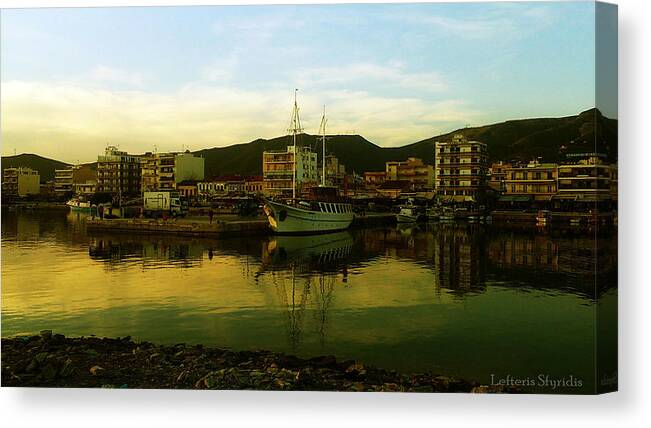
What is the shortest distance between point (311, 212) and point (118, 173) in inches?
77.9

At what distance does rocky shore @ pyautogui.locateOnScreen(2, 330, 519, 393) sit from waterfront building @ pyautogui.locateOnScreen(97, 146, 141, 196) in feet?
5.33

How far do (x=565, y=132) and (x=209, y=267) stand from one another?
3.51 metres

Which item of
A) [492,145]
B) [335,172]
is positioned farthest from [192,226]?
[492,145]

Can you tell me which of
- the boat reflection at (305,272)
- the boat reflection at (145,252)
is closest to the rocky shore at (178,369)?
the boat reflection at (305,272)

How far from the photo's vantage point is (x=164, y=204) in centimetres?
680

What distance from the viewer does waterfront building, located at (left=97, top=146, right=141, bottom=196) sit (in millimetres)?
6488

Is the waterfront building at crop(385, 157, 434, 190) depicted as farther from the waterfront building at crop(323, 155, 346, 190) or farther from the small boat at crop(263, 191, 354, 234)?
the small boat at crop(263, 191, 354, 234)

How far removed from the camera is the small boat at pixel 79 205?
6.87 meters

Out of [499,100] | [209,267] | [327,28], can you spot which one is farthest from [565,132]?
[209,267]

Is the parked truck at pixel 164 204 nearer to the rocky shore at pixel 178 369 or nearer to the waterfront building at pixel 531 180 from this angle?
the rocky shore at pixel 178 369

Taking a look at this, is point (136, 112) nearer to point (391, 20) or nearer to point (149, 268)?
point (149, 268)

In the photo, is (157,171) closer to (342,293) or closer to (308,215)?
(308,215)

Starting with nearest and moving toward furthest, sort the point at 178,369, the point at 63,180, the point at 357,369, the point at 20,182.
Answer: the point at 357,369 < the point at 178,369 < the point at 20,182 < the point at 63,180

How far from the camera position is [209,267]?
253 inches
